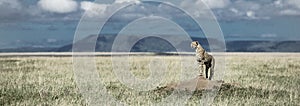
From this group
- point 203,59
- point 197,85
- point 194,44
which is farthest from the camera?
point 203,59

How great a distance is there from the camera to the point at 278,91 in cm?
1855

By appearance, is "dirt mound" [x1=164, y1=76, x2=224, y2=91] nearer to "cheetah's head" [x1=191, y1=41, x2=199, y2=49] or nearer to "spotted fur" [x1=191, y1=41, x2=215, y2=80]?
"spotted fur" [x1=191, y1=41, x2=215, y2=80]

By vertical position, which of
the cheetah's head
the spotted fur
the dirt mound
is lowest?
the dirt mound

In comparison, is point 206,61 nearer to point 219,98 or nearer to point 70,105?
point 219,98

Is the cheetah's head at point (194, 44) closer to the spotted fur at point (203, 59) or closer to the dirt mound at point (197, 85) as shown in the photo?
the spotted fur at point (203, 59)

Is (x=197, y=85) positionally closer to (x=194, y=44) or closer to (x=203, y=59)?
(x=203, y=59)

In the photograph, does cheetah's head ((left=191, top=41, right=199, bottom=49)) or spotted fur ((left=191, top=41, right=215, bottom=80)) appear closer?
cheetah's head ((left=191, top=41, right=199, bottom=49))

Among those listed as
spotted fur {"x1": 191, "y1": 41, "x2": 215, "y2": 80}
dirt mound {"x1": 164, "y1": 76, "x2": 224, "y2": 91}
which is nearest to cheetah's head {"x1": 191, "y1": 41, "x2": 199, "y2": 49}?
spotted fur {"x1": 191, "y1": 41, "x2": 215, "y2": 80}

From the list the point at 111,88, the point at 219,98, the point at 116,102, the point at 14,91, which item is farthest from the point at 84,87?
the point at 219,98

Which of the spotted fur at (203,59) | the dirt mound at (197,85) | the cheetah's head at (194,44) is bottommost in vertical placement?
the dirt mound at (197,85)

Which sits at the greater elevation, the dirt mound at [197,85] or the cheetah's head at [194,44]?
the cheetah's head at [194,44]

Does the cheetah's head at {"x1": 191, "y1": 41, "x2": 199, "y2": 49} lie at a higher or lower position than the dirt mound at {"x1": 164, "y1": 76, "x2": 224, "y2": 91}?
higher

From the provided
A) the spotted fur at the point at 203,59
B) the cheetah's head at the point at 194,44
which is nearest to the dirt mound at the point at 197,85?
the spotted fur at the point at 203,59

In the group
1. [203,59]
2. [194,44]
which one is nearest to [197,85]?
[203,59]
